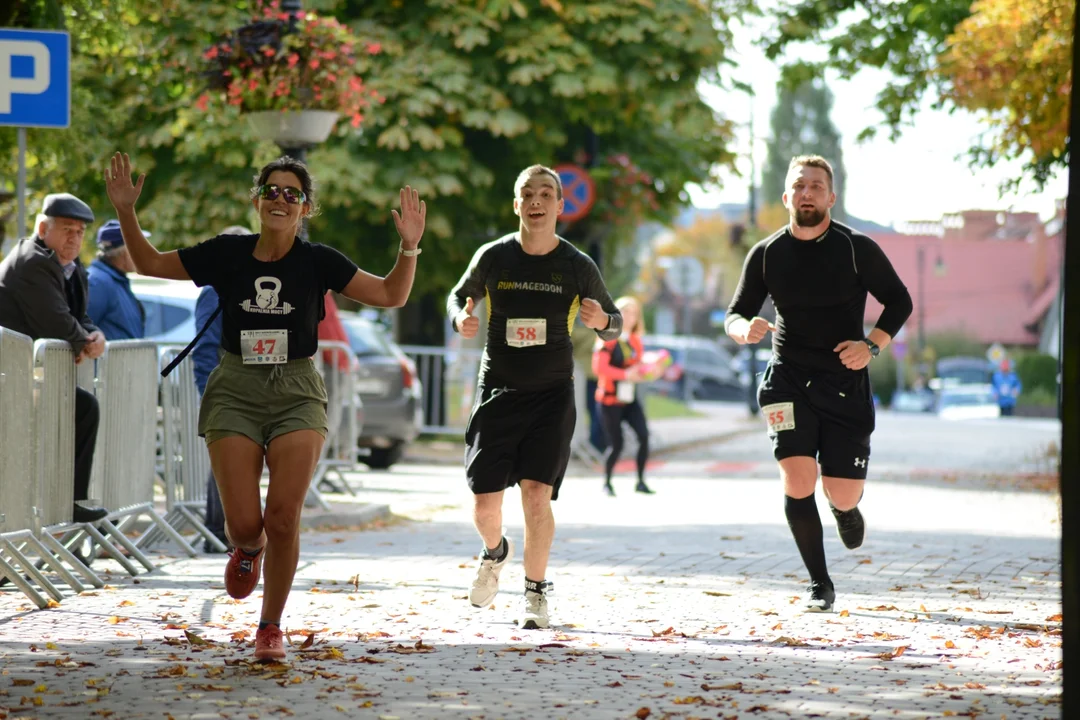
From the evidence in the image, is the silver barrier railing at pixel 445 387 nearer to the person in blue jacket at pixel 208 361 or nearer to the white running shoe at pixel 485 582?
the person in blue jacket at pixel 208 361

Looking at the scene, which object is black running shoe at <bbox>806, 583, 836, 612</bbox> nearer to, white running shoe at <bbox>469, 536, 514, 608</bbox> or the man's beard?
white running shoe at <bbox>469, 536, 514, 608</bbox>

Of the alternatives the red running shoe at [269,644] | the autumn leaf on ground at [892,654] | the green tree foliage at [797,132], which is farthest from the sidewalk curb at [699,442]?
the green tree foliage at [797,132]

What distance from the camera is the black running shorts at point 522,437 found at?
793cm

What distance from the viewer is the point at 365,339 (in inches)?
792

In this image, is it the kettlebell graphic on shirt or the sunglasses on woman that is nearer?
the kettlebell graphic on shirt

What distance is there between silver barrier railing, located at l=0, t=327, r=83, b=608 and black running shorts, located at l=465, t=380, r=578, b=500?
7.09ft

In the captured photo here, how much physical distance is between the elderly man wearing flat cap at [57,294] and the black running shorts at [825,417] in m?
3.58

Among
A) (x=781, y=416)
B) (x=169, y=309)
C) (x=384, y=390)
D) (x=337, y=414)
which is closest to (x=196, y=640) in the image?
(x=781, y=416)

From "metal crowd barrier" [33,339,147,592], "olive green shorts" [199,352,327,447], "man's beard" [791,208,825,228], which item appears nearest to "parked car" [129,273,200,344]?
"metal crowd barrier" [33,339,147,592]

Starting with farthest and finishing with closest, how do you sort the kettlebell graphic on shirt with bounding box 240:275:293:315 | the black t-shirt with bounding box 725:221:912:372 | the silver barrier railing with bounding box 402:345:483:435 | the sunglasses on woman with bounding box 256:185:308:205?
1. the silver barrier railing with bounding box 402:345:483:435
2. the black t-shirt with bounding box 725:221:912:372
3. the sunglasses on woman with bounding box 256:185:308:205
4. the kettlebell graphic on shirt with bounding box 240:275:293:315

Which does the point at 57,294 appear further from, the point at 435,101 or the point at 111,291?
the point at 435,101

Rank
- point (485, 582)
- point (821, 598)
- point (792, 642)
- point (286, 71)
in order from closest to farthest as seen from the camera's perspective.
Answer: point (792, 642)
point (485, 582)
point (821, 598)
point (286, 71)

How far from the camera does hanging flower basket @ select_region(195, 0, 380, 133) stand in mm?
12781

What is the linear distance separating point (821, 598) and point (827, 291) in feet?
4.73
